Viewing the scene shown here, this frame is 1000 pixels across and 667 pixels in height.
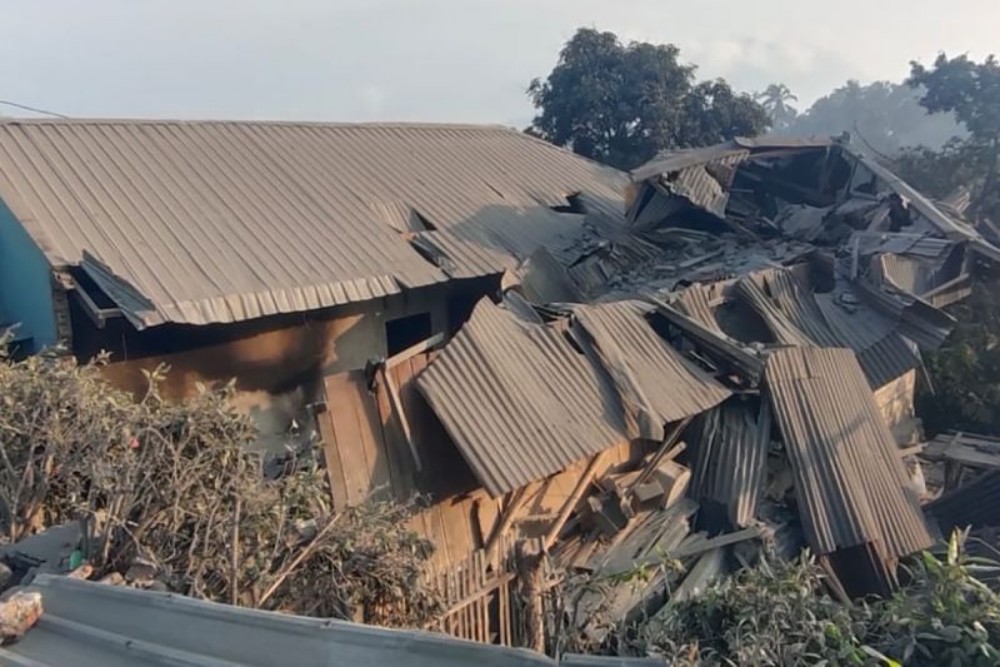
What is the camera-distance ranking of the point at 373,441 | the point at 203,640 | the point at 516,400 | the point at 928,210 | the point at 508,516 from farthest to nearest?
the point at 928,210 < the point at 516,400 < the point at 508,516 < the point at 373,441 < the point at 203,640

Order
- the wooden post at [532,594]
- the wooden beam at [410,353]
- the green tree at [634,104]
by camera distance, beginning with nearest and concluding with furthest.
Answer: the wooden post at [532,594] → the wooden beam at [410,353] → the green tree at [634,104]

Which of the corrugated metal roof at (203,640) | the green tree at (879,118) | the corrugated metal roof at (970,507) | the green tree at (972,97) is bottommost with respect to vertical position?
the corrugated metal roof at (970,507)

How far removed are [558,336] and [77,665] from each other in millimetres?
5298

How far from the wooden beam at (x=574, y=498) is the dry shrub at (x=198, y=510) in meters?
2.01

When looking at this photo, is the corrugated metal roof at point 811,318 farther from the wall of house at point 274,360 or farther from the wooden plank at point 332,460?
the wooden plank at point 332,460

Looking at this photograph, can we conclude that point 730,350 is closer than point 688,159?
Yes

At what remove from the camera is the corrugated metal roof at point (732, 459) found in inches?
304

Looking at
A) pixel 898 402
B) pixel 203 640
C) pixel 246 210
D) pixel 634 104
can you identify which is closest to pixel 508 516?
pixel 203 640

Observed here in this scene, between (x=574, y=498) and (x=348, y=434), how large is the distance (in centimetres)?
213

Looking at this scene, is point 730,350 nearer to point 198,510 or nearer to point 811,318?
point 811,318

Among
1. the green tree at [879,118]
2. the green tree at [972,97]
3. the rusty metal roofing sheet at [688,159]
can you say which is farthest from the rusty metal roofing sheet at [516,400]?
the green tree at [879,118]

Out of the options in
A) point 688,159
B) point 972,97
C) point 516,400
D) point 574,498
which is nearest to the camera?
point 516,400

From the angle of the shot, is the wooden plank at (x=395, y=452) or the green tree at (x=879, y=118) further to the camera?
the green tree at (x=879, y=118)

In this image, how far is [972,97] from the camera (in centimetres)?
1803
